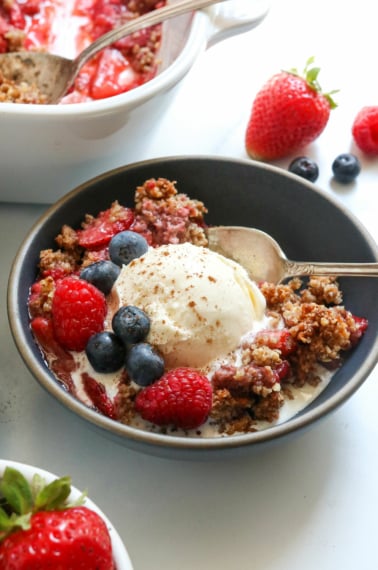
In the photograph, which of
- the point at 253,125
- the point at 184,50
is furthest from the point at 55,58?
the point at 253,125

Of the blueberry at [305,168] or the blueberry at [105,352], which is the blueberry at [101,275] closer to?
the blueberry at [105,352]

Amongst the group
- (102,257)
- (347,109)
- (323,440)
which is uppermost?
(347,109)

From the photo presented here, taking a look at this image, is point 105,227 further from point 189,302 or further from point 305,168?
point 305,168

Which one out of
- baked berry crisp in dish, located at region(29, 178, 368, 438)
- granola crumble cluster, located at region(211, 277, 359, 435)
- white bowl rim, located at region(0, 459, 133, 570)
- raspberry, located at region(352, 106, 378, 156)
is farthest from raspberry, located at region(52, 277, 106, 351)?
raspberry, located at region(352, 106, 378, 156)

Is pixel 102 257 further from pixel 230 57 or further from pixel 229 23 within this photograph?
pixel 230 57

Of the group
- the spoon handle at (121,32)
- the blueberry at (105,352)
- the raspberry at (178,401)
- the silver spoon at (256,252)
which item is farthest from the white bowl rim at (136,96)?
the raspberry at (178,401)

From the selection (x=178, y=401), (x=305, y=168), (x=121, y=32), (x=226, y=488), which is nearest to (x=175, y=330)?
(x=178, y=401)

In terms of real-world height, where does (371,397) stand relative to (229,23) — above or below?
below
